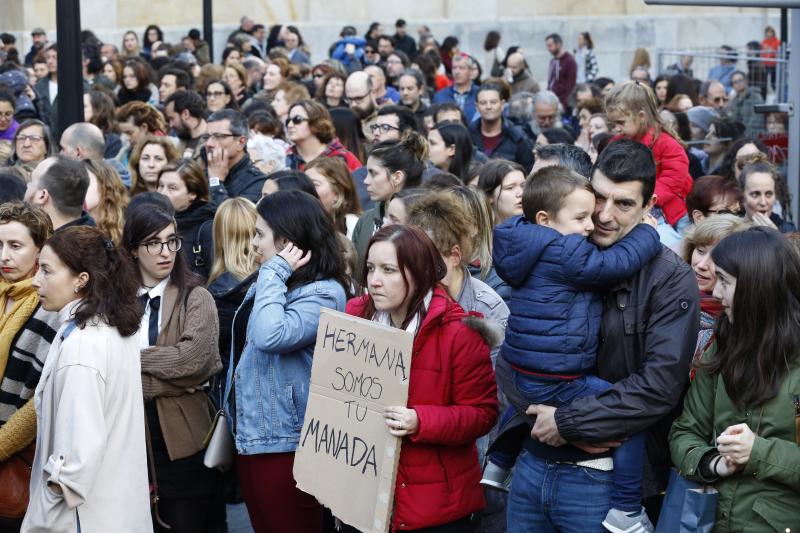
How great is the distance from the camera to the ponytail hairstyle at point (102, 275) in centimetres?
453

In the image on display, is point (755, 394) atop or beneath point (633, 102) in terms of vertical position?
beneath

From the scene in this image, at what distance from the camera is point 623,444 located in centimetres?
411

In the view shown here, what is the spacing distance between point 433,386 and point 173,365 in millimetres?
1416

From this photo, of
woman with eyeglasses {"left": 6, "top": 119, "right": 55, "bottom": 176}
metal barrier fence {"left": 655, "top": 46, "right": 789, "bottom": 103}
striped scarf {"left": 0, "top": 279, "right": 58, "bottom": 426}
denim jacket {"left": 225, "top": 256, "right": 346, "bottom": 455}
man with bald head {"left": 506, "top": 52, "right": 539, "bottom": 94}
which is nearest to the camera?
denim jacket {"left": 225, "top": 256, "right": 346, "bottom": 455}

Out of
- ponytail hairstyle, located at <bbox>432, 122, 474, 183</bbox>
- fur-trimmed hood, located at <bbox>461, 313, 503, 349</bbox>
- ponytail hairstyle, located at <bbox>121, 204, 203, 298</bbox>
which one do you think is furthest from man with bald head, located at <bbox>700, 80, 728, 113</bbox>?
fur-trimmed hood, located at <bbox>461, 313, 503, 349</bbox>

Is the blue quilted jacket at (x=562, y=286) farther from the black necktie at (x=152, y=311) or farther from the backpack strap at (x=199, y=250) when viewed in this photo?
the backpack strap at (x=199, y=250)

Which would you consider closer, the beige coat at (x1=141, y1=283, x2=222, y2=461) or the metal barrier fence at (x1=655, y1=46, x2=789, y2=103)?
the beige coat at (x1=141, y1=283, x2=222, y2=461)

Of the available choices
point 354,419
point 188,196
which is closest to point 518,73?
point 188,196

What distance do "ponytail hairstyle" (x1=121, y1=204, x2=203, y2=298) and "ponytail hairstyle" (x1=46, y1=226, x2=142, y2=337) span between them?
696 mm

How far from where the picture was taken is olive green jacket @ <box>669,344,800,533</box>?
3.81 metres

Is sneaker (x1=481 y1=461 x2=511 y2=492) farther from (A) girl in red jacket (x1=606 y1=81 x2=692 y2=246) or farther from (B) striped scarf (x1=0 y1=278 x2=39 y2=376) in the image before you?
(A) girl in red jacket (x1=606 y1=81 x2=692 y2=246)

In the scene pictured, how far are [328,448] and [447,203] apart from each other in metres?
1.26

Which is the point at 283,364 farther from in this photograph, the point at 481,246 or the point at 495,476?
the point at 481,246

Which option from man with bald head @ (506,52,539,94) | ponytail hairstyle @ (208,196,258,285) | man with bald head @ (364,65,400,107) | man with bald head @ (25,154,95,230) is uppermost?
man with bald head @ (506,52,539,94)
